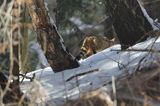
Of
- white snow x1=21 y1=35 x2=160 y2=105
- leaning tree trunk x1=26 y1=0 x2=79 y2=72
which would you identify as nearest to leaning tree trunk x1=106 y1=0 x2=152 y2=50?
white snow x1=21 y1=35 x2=160 y2=105

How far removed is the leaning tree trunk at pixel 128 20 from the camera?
6488mm

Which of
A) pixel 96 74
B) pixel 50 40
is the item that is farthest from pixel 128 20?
pixel 96 74

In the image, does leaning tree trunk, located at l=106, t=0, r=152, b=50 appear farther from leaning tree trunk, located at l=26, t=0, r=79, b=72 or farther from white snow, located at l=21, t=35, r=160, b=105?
leaning tree trunk, located at l=26, t=0, r=79, b=72

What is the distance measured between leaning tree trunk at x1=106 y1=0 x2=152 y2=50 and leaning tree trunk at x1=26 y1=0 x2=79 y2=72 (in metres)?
0.69

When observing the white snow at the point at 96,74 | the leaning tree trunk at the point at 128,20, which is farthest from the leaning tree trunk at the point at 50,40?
the leaning tree trunk at the point at 128,20

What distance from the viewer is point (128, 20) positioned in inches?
257

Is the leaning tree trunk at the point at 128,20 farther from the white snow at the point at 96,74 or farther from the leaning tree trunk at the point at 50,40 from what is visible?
the leaning tree trunk at the point at 50,40

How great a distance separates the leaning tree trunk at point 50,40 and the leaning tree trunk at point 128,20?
693 millimetres

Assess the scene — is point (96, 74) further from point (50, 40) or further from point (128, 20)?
point (128, 20)

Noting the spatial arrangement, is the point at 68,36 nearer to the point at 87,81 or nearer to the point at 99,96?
the point at 87,81

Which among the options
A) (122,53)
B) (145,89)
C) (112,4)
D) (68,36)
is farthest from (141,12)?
(68,36)

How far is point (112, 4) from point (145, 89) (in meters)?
2.79

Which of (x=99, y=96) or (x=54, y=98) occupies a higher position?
(x=99, y=96)

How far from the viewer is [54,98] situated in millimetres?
4562
